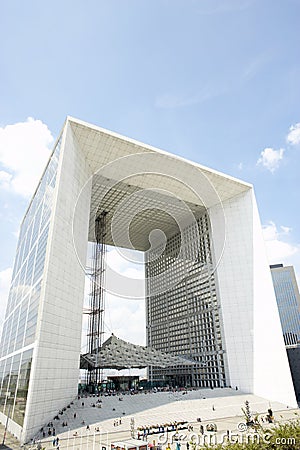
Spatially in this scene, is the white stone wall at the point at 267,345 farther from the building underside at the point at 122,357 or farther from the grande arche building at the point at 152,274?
the building underside at the point at 122,357

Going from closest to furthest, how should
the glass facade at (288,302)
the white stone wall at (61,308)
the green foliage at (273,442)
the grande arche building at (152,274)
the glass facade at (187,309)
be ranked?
the green foliage at (273,442) < the white stone wall at (61,308) < the grande arche building at (152,274) < the glass facade at (187,309) < the glass facade at (288,302)

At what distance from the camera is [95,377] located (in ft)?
137

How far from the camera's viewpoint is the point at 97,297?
1873 inches

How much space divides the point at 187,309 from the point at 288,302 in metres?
66.8

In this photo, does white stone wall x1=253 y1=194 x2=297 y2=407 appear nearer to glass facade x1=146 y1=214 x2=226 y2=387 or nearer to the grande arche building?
the grande arche building

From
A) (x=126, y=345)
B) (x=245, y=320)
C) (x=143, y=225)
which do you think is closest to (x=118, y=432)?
(x=126, y=345)

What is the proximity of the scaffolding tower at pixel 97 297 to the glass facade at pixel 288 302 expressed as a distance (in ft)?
247

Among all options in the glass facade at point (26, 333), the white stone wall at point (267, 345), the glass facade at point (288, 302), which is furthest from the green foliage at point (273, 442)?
the glass facade at point (288, 302)

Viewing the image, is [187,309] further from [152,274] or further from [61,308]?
[61,308]

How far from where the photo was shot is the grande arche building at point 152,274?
2727cm

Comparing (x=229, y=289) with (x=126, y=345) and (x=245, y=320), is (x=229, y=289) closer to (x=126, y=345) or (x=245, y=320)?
(x=245, y=320)

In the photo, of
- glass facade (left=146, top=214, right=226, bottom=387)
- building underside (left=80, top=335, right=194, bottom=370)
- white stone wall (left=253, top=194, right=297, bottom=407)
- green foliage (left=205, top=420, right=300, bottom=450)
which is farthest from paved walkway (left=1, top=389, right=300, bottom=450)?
green foliage (left=205, top=420, right=300, bottom=450)

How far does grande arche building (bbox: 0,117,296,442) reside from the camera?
27.3 meters

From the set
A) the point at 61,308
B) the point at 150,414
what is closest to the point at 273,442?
the point at 150,414
